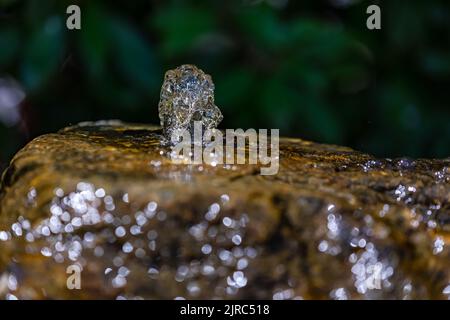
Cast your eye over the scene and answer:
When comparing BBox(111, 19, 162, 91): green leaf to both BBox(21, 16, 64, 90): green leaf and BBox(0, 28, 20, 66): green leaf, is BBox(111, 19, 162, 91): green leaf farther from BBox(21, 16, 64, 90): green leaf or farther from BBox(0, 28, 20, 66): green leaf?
BBox(0, 28, 20, 66): green leaf

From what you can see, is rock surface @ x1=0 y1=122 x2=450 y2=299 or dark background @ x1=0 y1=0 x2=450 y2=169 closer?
rock surface @ x1=0 y1=122 x2=450 y2=299

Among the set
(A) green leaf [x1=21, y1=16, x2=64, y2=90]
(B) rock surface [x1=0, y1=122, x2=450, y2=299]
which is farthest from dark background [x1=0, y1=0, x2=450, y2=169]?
(B) rock surface [x1=0, y1=122, x2=450, y2=299]

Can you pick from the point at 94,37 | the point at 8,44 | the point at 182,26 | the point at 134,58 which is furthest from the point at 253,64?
the point at 8,44

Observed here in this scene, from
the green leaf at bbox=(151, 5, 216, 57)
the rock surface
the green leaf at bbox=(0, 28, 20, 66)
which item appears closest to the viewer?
the rock surface

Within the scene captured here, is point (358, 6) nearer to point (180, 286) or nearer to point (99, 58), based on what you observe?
point (99, 58)

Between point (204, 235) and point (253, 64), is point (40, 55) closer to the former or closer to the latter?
point (253, 64)
